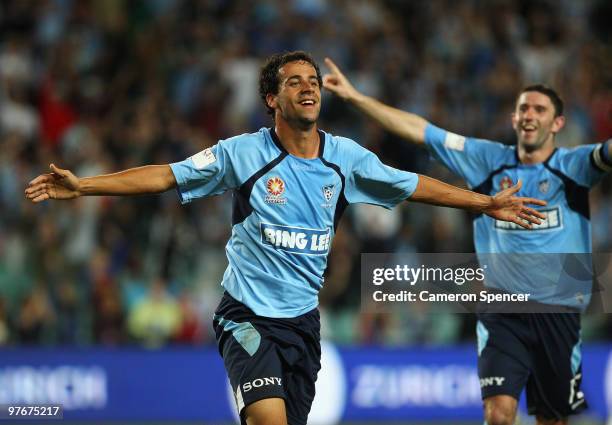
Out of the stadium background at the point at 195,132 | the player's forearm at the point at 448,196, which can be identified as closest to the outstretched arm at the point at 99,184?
the player's forearm at the point at 448,196

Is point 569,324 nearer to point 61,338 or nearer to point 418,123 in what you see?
point 418,123

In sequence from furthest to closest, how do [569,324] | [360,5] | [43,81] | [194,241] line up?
[360,5] → [43,81] → [194,241] → [569,324]

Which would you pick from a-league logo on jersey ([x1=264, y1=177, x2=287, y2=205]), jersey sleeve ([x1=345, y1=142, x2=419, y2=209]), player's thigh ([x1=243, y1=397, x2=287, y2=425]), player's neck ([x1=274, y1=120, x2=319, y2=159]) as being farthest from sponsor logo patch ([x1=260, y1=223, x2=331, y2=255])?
player's thigh ([x1=243, y1=397, x2=287, y2=425])

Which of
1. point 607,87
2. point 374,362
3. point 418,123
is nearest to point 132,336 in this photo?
point 374,362

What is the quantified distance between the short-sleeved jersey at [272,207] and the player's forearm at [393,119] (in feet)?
5.30

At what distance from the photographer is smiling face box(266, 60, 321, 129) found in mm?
6371

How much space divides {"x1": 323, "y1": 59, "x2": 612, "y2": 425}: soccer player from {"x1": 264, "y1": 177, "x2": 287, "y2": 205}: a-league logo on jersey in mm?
1822

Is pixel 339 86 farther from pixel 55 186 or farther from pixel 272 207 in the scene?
pixel 55 186

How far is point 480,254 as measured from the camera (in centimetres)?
788

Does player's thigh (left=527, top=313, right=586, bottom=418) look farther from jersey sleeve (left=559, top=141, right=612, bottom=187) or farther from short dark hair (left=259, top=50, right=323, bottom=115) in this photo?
short dark hair (left=259, top=50, right=323, bottom=115)

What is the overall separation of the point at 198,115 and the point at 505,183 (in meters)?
6.95

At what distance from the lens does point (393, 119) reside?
8.13 meters

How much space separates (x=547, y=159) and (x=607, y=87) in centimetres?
722

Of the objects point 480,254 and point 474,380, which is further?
point 474,380
